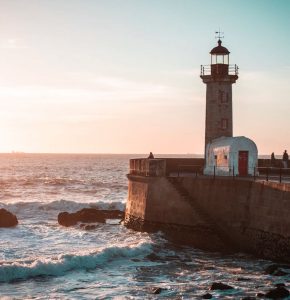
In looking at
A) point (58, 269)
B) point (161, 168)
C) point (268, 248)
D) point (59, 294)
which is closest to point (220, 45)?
point (161, 168)

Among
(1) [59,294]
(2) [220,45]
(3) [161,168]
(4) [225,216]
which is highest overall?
(2) [220,45]

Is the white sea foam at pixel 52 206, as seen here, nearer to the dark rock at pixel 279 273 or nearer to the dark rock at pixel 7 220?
the dark rock at pixel 7 220

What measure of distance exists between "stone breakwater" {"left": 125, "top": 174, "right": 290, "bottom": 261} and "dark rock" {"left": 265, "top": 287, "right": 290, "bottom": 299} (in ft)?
15.0

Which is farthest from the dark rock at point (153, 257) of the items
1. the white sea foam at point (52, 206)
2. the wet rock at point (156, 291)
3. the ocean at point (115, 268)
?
the white sea foam at point (52, 206)

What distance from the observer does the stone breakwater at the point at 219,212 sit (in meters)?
22.2

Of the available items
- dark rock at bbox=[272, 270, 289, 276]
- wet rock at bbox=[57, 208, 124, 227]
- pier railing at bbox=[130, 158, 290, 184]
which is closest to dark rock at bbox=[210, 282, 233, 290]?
dark rock at bbox=[272, 270, 289, 276]

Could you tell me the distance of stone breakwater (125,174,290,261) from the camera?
22.2 meters

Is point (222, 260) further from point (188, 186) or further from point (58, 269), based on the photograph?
point (58, 269)

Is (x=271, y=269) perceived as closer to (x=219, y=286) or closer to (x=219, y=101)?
(x=219, y=286)

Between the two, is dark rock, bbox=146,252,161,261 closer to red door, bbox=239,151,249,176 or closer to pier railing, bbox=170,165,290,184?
pier railing, bbox=170,165,290,184

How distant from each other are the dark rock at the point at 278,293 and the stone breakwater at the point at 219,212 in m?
4.57

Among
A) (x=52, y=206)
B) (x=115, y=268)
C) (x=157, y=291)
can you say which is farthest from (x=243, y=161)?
(x=52, y=206)

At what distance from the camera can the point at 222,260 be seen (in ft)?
74.9

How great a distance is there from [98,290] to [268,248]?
7.85 metres
